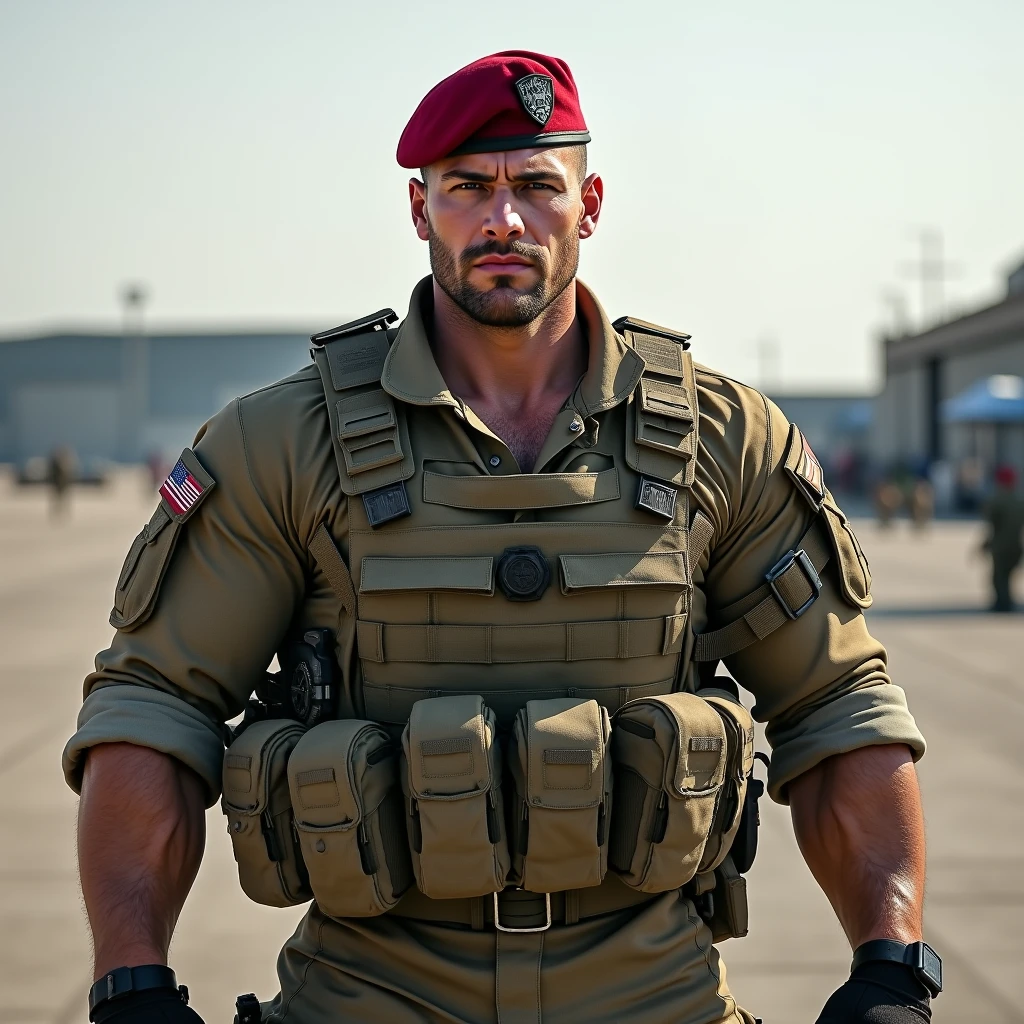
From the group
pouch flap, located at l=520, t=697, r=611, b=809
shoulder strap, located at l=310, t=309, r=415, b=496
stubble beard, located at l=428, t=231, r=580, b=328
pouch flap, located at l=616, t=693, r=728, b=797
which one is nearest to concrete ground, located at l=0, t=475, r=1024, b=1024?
pouch flap, located at l=616, t=693, r=728, b=797

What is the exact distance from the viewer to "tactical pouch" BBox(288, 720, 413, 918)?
6.79 feet

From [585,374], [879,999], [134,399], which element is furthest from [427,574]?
[134,399]

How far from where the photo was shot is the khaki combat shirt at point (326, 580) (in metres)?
2.19

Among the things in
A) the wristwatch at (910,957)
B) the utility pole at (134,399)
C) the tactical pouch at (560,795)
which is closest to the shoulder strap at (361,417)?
the tactical pouch at (560,795)

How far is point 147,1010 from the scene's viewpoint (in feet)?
6.45

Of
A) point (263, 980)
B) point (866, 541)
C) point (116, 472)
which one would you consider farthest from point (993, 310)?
point (116, 472)

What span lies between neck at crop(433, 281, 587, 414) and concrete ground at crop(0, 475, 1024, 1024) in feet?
8.41

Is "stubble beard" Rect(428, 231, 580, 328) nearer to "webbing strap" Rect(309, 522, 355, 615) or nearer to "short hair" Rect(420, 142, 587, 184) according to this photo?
"short hair" Rect(420, 142, 587, 184)

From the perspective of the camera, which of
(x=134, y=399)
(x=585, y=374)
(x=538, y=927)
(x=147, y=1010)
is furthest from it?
(x=134, y=399)

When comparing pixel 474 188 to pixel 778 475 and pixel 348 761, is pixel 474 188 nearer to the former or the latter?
pixel 778 475

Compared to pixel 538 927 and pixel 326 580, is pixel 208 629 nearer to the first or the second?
pixel 326 580

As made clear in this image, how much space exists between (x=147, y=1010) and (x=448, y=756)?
0.52 m

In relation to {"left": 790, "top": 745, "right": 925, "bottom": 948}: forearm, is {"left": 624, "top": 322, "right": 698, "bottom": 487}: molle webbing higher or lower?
higher

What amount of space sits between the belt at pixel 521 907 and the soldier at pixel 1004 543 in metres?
12.3
